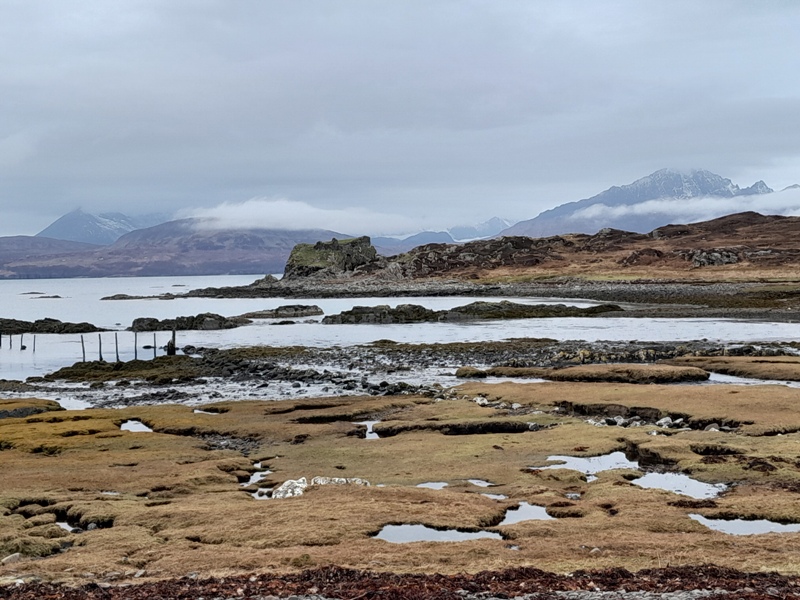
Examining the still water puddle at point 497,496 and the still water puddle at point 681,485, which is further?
the still water puddle at point 681,485

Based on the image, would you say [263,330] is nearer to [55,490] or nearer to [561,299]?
[561,299]

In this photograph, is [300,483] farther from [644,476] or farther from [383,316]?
[383,316]

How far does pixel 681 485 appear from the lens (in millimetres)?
23094

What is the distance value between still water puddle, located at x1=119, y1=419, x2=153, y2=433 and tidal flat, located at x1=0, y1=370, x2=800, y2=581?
1.10 feet

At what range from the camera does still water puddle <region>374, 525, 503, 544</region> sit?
59.6 feet

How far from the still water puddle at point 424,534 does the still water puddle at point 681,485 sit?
22.6 feet

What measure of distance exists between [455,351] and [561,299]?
85.5 metres

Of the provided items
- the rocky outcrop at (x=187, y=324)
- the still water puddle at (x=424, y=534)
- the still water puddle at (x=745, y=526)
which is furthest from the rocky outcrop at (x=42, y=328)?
the still water puddle at (x=745, y=526)

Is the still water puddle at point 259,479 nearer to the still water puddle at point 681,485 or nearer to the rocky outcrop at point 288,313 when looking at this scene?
the still water puddle at point 681,485

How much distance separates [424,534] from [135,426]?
24898mm

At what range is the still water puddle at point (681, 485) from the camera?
22109 millimetres

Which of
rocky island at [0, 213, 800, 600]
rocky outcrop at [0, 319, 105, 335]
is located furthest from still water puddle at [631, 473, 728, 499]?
rocky outcrop at [0, 319, 105, 335]

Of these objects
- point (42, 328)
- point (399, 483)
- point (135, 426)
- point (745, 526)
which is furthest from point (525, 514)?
point (42, 328)

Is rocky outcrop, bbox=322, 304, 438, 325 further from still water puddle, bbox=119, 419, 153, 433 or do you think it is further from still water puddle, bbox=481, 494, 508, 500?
still water puddle, bbox=481, 494, 508, 500
